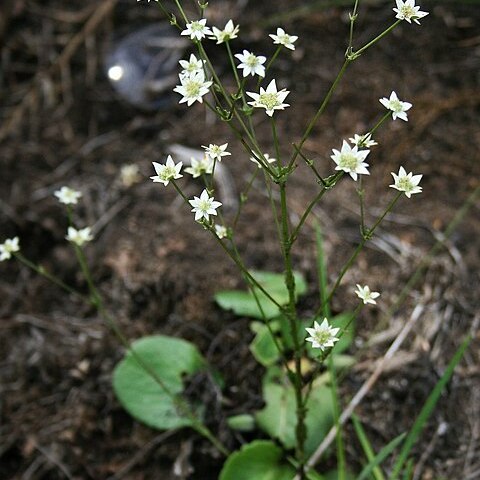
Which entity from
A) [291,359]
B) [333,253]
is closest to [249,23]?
[333,253]

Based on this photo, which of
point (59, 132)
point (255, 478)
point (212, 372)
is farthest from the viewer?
point (59, 132)

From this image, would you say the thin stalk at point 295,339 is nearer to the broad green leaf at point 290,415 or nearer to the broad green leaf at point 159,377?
the broad green leaf at point 290,415

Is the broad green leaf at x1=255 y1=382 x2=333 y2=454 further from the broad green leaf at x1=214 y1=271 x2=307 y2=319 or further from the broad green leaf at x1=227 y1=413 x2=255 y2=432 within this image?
the broad green leaf at x1=214 y1=271 x2=307 y2=319

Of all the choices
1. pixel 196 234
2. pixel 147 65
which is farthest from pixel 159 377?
pixel 147 65

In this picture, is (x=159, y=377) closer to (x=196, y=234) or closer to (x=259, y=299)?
(x=259, y=299)

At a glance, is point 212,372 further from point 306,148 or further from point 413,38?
point 413,38

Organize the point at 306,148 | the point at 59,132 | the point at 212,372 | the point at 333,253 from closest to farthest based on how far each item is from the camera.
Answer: the point at 212,372
the point at 333,253
the point at 306,148
the point at 59,132

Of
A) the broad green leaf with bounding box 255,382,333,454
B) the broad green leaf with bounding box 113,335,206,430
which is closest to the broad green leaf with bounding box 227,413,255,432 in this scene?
the broad green leaf with bounding box 255,382,333,454
